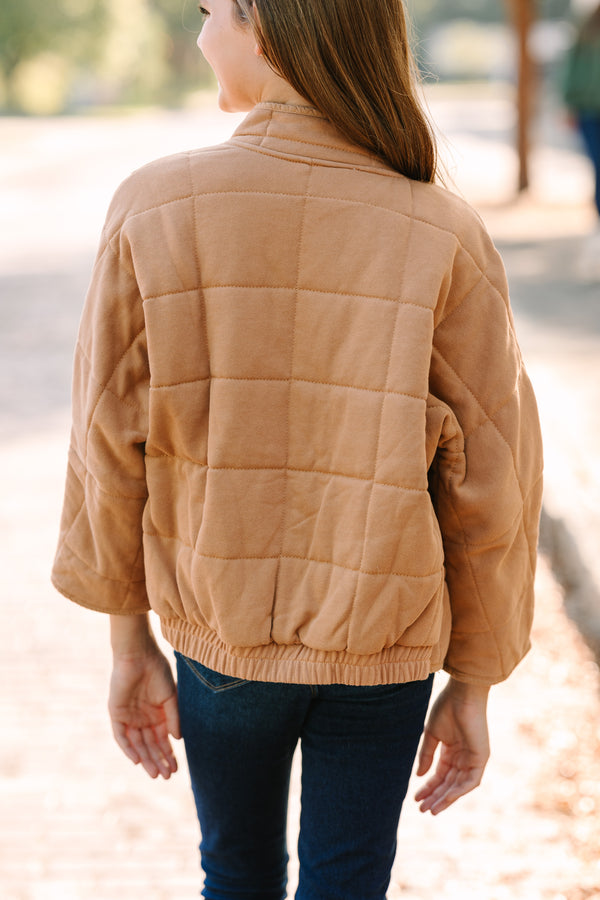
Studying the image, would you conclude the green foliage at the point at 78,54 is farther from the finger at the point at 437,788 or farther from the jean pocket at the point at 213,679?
the jean pocket at the point at 213,679

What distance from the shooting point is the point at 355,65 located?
1286 millimetres

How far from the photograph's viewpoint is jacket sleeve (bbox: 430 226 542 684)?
4.42 ft

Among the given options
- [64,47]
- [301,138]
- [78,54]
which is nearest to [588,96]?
[301,138]

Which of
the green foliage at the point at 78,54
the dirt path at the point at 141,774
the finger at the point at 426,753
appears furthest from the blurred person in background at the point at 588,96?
the green foliage at the point at 78,54

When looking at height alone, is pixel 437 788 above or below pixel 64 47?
above

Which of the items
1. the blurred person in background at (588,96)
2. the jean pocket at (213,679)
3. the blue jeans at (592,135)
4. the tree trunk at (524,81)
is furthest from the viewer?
the tree trunk at (524,81)

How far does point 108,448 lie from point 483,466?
493 millimetres

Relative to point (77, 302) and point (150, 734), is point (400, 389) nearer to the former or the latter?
point (150, 734)

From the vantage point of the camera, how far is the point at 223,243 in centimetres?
127

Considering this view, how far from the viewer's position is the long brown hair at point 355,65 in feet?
4.12

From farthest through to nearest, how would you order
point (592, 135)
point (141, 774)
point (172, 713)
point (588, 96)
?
point (592, 135) < point (588, 96) < point (141, 774) < point (172, 713)

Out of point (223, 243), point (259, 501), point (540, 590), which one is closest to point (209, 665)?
point (259, 501)

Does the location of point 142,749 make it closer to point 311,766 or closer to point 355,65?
point 311,766

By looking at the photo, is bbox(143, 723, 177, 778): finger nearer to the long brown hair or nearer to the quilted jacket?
the quilted jacket
